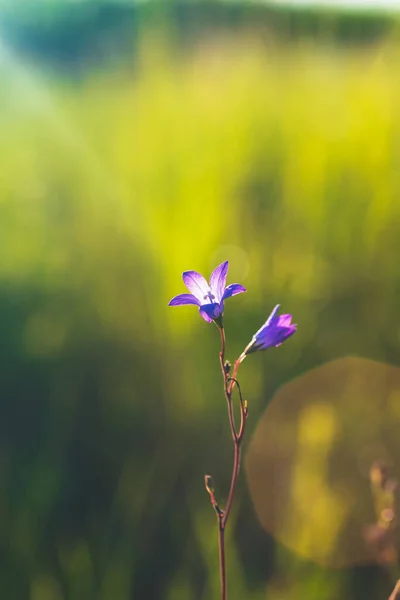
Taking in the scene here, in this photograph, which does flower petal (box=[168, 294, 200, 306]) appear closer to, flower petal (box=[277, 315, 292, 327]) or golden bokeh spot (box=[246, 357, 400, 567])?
flower petal (box=[277, 315, 292, 327])

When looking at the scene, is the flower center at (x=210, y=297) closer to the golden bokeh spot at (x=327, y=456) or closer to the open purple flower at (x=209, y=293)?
the open purple flower at (x=209, y=293)

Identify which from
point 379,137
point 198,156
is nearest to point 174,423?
point 198,156

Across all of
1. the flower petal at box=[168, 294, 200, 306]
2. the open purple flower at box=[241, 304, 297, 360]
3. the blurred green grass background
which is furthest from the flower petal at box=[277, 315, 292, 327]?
the blurred green grass background

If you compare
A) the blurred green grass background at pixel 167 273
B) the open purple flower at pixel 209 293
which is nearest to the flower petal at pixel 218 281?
the open purple flower at pixel 209 293

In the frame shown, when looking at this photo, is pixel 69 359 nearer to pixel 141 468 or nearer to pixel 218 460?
pixel 141 468

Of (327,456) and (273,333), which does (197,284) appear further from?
(327,456)
